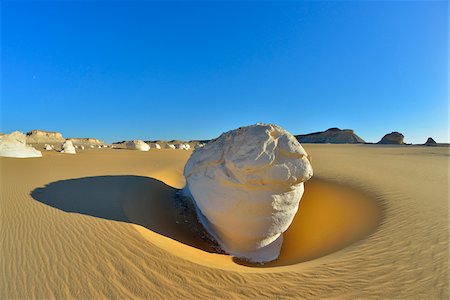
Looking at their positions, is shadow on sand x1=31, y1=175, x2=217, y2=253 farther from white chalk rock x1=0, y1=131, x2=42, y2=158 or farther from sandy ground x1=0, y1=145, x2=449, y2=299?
white chalk rock x1=0, y1=131, x2=42, y2=158

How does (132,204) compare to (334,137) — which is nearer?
(132,204)

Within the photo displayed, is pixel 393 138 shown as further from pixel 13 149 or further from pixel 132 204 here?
pixel 13 149

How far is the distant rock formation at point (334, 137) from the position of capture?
64.8 m

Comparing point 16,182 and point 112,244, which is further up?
point 16,182

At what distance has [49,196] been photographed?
22.2 ft

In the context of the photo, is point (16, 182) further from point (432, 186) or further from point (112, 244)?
point (432, 186)

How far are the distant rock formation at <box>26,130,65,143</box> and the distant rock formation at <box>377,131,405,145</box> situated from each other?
98094 mm

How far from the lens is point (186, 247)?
210 inches

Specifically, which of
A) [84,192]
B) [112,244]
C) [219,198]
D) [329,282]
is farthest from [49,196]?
[329,282]

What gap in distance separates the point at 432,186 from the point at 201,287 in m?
10.3

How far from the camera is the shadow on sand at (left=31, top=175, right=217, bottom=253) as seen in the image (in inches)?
231

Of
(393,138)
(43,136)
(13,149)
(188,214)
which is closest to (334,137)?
(393,138)

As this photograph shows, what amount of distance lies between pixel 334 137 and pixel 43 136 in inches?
3733

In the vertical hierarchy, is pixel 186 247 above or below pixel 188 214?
below
